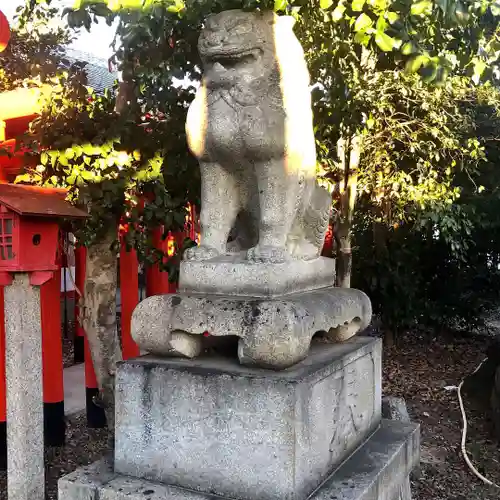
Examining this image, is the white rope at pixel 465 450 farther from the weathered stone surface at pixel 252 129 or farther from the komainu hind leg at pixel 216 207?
the komainu hind leg at pixel 216 207

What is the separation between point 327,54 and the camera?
436cm

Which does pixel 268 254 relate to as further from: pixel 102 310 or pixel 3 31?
pixel 3 31

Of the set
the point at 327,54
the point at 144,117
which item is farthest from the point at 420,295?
the point at 144,117

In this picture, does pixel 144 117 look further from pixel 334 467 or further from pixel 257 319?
pixel 334 467

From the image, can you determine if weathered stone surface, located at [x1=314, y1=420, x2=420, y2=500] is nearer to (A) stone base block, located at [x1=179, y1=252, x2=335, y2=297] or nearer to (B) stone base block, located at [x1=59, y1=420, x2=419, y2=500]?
(B) stone base block, located at [x1=59, y1=420, x2=419, y2=500]

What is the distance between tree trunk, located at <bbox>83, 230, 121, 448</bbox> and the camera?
4129 millimetres

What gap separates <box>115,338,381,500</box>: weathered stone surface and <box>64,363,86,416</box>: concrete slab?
384 cm

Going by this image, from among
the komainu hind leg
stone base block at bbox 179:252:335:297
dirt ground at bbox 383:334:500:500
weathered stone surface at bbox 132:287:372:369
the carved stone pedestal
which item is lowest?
dirt ground at bbox 383:334:500:500

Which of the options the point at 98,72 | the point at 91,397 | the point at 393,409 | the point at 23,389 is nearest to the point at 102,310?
the point at 23,389

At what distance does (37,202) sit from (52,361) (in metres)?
1.87

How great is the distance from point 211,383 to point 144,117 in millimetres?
2517

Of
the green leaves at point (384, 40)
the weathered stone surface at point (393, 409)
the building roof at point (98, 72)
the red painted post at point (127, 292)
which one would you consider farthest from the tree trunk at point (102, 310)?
the building roof at point (98, 72)

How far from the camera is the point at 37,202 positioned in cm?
337

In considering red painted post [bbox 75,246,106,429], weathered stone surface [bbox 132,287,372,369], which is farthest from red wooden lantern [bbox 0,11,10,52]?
weathered stone surface [bbox 132,287,372,369]
